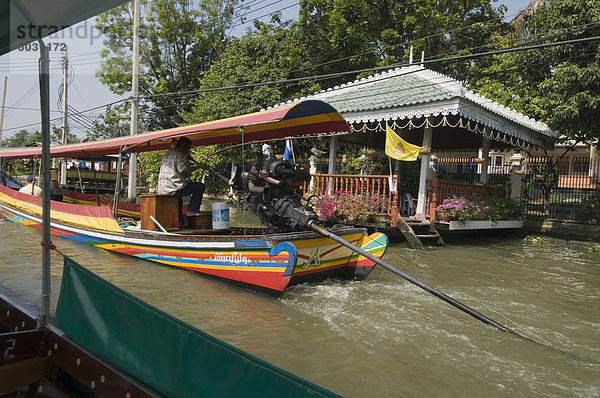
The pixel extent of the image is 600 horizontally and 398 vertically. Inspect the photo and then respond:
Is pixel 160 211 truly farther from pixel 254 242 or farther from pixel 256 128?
pixel 254 242

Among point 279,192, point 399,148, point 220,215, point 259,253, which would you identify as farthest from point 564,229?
point 259,253

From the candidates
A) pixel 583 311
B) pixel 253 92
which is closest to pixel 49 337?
pixel 583 311

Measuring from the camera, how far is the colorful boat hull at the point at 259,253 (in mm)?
4934

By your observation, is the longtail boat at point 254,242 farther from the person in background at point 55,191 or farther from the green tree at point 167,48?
the green tree at point 167,48

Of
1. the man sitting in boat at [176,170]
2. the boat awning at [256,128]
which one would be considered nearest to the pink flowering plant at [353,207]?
the boat awning at [256,128]

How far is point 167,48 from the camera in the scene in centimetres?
2912

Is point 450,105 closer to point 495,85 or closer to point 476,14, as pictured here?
point 495,85

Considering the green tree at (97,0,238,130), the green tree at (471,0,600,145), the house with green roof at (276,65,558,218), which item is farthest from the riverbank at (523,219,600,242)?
the green tree at (97,0,238,130)

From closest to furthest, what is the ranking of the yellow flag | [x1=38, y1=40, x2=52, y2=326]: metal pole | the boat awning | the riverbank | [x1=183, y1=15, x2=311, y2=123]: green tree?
[x1=38, y1=40, x2=52, y2=326]: metal pole
the boat awning
the yellow flag
the riverbank
[x1=183, y1=15, x2=311, y2=123]: green tree

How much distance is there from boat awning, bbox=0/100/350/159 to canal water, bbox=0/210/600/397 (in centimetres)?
205

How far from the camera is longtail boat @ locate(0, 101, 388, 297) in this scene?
4.99 metres

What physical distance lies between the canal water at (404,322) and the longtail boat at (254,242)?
0.24m

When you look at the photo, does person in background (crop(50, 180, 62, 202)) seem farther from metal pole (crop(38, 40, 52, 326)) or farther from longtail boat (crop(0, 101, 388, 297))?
metal pole (crop(38, 40, 52, 326))

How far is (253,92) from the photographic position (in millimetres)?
19516
